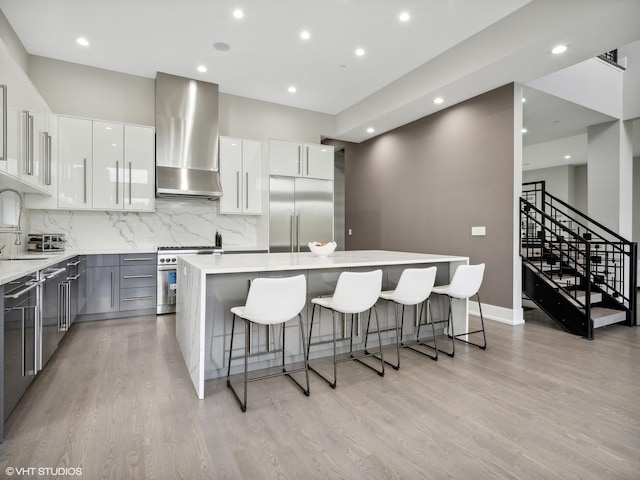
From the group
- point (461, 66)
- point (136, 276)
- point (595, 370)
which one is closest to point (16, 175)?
point (136, 276)

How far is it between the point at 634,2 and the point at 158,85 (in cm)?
517

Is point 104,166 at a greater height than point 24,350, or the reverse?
point 104,166

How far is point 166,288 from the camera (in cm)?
456

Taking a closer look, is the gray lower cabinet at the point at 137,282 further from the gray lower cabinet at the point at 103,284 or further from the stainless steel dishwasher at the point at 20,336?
the stainless steel dishwasher at the point at 20,336

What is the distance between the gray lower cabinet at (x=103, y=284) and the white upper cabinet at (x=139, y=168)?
2.50 ft

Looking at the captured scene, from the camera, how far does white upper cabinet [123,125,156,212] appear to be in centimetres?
454

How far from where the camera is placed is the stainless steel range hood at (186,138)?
4.71 m

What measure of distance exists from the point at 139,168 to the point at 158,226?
0.88 meters

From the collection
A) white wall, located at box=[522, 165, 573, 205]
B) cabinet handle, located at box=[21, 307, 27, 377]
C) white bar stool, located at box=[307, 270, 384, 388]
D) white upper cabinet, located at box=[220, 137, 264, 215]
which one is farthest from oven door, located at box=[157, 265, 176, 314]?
white wall, located at box=[522, 165, 573, 205]

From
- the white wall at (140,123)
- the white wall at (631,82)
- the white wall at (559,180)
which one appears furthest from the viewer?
the white wall at (559,180)

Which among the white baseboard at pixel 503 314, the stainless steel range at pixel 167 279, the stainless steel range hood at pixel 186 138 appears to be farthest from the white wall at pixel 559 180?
the stainless steel range at pixel 167 279

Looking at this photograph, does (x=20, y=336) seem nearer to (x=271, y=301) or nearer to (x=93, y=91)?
(x=271, y=301)

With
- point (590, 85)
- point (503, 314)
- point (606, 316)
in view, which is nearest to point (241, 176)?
point (503, 314)

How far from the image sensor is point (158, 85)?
15.7 feet
